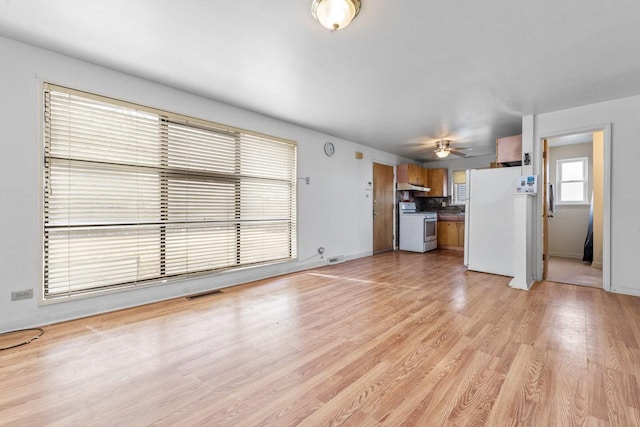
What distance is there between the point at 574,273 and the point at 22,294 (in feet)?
23.4

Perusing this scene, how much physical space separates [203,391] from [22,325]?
6.66 feet

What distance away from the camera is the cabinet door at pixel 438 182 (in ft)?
24.6

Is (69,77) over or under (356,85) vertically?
under

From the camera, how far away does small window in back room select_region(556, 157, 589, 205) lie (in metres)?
5.74

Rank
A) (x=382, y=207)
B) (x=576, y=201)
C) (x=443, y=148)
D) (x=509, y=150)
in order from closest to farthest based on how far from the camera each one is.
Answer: (x=509, y=150) → (x=443, y=148) → (x=576, y=201) → (x=382, y=207)

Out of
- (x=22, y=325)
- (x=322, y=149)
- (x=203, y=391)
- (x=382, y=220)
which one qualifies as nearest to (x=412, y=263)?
(x=382, y=220)

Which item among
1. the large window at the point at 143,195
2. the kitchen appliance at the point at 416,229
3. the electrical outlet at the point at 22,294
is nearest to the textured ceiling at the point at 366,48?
the large window at the point at 143,195

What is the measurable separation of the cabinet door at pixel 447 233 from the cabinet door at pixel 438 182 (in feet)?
2.83

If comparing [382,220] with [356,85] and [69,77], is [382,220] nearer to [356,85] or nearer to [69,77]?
[356,85]

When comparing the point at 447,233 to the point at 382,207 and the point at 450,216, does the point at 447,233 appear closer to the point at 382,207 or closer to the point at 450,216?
the point at 450,216

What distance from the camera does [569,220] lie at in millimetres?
5895

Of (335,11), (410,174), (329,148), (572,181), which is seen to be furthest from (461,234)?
(335,11)

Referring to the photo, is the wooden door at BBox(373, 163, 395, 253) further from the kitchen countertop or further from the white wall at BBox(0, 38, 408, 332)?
the white wall at BBox(0, 38, 408, 332)

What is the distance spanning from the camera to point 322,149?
503cm
